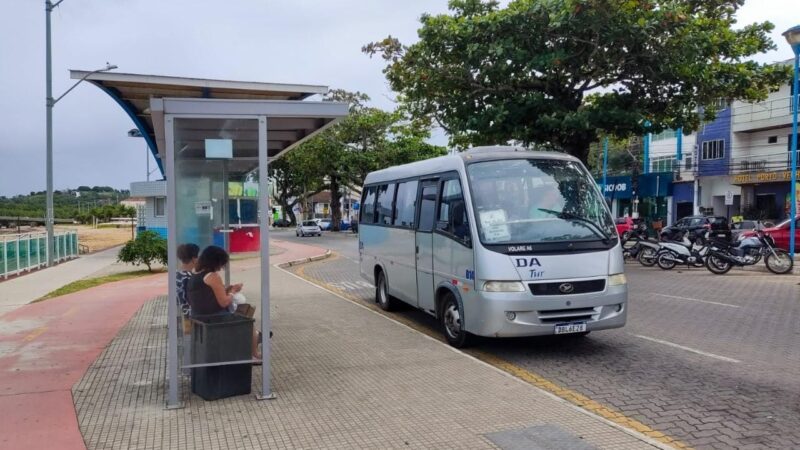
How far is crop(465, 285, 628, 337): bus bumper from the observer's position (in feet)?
23.6

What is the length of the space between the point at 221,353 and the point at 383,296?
Result: 5963 millimetres

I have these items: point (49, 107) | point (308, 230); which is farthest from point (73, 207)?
point (49, 107)

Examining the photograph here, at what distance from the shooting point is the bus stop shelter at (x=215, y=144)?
5680mm

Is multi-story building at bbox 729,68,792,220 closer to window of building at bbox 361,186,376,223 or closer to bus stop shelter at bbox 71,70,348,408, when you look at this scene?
window of building at bbox 361,186,376,223

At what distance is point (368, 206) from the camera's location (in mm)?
12664

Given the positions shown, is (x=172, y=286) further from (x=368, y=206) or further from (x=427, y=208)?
(x=368, y=206)

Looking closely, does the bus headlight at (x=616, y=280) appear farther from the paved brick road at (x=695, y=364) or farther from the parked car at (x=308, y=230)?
the parked car at (x=308, y=230)

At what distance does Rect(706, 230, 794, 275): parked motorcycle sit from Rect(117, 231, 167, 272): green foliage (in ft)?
50.9

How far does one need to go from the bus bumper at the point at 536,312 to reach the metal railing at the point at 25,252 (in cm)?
1586

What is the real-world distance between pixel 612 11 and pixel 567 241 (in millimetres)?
10037

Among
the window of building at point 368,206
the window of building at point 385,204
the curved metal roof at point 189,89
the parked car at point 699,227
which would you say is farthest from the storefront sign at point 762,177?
the curved metal roof at point 189,89

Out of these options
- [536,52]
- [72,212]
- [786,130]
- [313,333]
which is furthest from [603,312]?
[72,212]

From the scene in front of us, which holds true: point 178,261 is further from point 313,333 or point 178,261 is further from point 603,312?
point 603,312

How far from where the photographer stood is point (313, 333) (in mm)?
9133
